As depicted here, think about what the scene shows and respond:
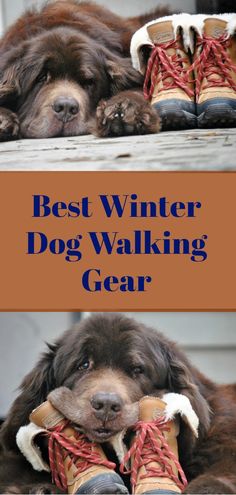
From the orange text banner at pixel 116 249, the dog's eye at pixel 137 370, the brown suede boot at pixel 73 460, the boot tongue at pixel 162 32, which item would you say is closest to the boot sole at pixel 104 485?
the brown suede boot at pixel 73 460

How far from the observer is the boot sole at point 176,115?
114 inches

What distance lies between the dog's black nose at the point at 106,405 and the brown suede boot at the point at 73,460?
0.11m

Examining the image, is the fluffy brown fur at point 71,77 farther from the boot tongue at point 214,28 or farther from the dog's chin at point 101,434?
the dog's chin at point 101,434

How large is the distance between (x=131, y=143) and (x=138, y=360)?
68 centimetres

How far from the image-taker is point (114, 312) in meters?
2.65

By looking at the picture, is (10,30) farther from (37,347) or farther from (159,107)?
(37,347)

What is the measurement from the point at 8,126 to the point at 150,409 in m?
1.06

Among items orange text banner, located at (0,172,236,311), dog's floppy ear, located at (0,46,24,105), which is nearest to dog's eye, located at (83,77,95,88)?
dog's floppy ear, located at (0,46,24,105)

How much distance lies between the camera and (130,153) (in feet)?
8.54

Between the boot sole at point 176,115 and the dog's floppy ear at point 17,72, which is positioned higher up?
the dog's floppy ear at point 17,72

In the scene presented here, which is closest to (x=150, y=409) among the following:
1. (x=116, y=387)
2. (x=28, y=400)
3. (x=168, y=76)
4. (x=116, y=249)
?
(x=116, y=387)

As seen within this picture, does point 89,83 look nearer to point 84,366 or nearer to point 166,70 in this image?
point 166,70

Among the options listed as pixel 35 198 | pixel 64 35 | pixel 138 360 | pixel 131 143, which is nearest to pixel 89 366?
pixel 138 360

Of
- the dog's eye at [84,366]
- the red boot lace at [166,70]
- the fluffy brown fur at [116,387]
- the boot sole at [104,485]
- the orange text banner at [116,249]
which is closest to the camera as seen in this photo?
the boot sole at [104,485]
